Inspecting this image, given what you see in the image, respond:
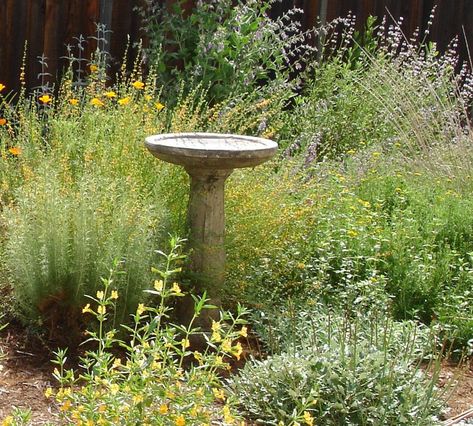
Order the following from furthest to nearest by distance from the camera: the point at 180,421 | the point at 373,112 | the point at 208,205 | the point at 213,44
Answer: the point at 373,112
the point at 213,44
the point at 208,205
the point at 180,421

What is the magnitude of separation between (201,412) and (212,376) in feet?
0.42

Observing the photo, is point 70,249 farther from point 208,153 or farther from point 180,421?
point 180,421

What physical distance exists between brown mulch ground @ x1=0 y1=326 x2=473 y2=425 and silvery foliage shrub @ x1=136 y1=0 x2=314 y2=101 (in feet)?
11.5

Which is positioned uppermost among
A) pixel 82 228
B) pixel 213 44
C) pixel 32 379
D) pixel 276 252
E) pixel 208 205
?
pixel 213 44

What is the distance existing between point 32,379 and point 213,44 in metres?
4.23

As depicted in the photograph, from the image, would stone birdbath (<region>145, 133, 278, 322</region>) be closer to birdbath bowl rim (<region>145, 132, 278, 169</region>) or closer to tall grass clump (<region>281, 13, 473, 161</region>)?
birdbath bowl rim (<region>145, 132, 278, 169</region>)

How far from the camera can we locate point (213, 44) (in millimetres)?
8234

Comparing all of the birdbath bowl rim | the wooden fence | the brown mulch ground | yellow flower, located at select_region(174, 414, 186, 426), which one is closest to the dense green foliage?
yellow flower, located at select_region(174, 414, 186, 426)

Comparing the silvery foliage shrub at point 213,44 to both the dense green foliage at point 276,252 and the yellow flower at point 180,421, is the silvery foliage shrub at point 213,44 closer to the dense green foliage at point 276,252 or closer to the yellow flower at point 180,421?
the dense green foliage at point 276,252

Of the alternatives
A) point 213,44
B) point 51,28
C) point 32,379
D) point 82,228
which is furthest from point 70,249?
point 213,44

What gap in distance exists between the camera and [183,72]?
28.0 ft

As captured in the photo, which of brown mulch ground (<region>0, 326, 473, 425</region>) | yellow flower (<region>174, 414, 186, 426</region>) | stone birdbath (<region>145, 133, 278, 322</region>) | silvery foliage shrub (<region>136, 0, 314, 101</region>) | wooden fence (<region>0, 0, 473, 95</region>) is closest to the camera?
yellow flower (<region>174, 414, 186, 426</region>)

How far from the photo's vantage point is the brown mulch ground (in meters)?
4.34

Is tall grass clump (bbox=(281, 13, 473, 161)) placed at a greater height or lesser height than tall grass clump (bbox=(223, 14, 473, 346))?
greater
